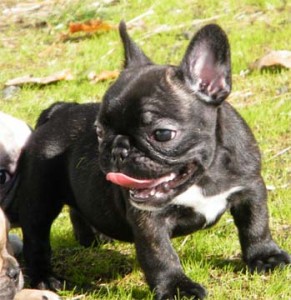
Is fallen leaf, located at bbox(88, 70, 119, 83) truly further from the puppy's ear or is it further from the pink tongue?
the pink tongue

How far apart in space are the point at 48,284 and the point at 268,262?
119cm

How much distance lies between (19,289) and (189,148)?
116 cm

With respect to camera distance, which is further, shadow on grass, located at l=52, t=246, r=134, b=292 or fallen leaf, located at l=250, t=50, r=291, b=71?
fallen leaf, located at l=250, t=50, r=291, b=71

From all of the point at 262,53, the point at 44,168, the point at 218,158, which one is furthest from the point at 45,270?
the point at 262,53

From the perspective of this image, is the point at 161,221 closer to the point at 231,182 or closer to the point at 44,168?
the point at 231,182

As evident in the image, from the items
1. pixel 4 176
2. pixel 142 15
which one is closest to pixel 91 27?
pixel 142 15

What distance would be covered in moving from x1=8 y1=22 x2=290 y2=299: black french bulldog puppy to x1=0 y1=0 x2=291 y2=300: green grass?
207mm

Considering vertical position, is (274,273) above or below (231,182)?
below

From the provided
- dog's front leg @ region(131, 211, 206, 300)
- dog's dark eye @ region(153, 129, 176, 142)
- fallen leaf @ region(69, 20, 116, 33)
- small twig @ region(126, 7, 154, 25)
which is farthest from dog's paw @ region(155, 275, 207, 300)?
small twig @ region(126, 7, 154, 25)

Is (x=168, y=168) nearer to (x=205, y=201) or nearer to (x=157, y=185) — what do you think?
(x=157, y=185)

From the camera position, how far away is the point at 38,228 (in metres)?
5.06

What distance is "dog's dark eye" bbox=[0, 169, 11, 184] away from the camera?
549 centimetres

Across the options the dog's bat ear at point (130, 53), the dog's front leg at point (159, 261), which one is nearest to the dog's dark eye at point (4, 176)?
the dog's bat ear at point (130, 53)

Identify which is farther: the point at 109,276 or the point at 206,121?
the point at 109,276
